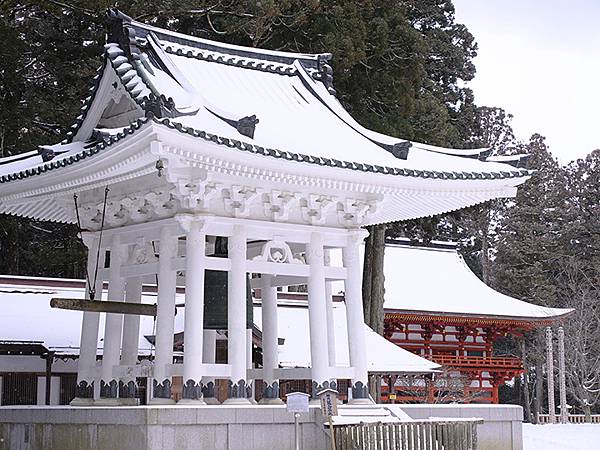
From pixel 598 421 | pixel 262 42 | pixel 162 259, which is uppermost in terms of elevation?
pixel 262 42

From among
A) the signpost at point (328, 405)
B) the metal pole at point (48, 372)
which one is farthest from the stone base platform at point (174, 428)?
the metal pole at point (48, 372)

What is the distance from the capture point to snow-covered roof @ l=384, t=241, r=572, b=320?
Result: 121 ft

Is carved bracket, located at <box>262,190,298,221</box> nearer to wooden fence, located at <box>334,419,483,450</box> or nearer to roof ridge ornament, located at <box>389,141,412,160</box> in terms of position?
roof ridge ornament, located at <box>389,141,412,160</box>

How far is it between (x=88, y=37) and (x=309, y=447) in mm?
15153

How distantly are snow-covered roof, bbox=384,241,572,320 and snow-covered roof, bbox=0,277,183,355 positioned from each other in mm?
13223

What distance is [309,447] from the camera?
13602 millimetres

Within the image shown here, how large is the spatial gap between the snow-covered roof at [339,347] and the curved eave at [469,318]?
7.67 metres

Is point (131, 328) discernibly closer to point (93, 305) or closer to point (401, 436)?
point (93, 305)

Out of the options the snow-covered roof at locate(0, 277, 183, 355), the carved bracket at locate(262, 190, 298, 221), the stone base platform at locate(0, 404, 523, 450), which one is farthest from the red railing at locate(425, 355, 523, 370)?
the carved bracket at locate(262, 190, 298, 221)

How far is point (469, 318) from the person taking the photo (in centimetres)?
3675

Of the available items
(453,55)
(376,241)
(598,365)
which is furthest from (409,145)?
(598,365)

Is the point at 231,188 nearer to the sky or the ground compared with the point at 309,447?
nearer to the sky

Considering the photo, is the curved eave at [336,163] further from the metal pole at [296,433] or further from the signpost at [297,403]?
the metal pole at [296,433]

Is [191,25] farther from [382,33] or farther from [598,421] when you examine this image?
[598,421]
